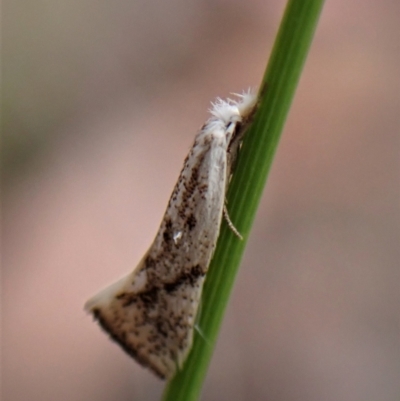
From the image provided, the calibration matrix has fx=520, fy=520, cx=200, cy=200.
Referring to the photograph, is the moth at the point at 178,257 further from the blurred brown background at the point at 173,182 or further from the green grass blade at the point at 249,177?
the blurred brown background at the point at 173,182

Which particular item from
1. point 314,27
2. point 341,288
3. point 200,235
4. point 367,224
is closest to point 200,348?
point 200,235

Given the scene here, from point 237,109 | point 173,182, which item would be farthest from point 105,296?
point 173,182

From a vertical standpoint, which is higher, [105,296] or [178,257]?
[178,257]

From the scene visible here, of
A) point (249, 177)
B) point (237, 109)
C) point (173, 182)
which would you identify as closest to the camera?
point (249, 177)

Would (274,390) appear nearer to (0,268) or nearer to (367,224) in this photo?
(367,224)

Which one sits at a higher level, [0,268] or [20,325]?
[0,268]

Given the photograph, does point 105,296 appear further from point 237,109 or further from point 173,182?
point 173,182
